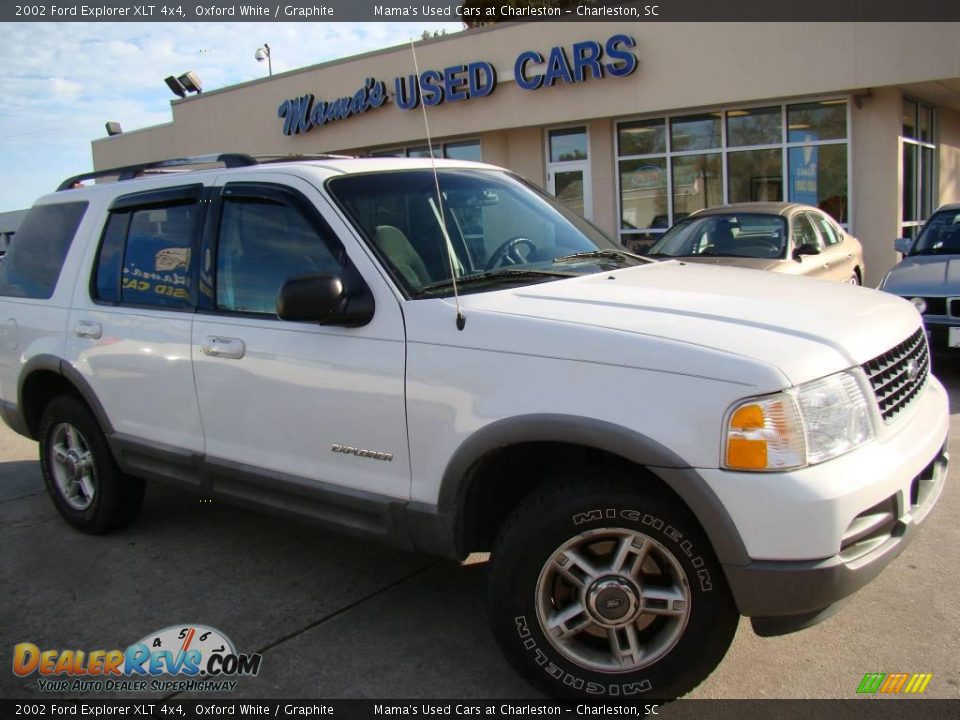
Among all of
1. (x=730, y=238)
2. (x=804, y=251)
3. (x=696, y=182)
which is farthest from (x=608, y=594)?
(x=696, y=182)

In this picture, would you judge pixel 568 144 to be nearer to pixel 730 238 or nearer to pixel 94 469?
pixel 730 238

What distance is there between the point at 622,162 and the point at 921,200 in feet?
18.7

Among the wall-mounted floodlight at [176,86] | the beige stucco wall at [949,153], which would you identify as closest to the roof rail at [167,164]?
the beige stucco wall at [949,153]

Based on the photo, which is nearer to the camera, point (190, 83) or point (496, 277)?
point (496, 277)

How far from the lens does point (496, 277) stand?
3.33 metres

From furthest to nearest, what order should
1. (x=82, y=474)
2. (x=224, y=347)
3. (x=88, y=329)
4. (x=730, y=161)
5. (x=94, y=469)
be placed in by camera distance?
(x=730, y=161) < (x=82, y=474) < (x=94, y=469) < (x=88, y=329) < (x=224, y=347)

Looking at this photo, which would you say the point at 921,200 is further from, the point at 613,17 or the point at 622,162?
the point at 613,17

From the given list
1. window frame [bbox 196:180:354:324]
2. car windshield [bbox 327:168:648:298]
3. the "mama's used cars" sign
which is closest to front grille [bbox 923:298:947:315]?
car windshield [bbox 327:168:648:298]

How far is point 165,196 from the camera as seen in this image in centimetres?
416

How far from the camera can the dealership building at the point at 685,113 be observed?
12.9 meters

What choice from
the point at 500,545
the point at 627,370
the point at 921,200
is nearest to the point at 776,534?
the point at 627,370

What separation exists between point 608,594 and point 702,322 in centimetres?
96

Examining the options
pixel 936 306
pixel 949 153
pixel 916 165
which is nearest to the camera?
pixel 936 306

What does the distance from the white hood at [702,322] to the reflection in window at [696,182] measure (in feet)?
39.8
